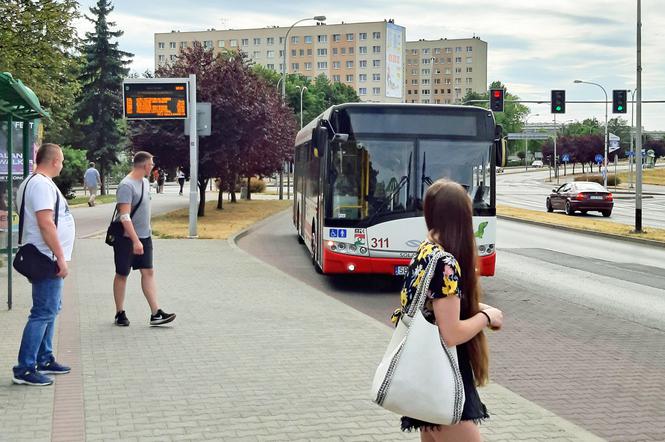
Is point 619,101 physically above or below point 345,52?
below

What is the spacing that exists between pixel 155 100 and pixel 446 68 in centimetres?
16590

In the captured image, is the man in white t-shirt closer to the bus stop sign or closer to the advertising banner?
the bus stop sign

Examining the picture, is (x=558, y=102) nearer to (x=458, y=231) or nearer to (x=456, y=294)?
(x=458, y=231)

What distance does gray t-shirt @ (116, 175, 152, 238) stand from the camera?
894 centimetres

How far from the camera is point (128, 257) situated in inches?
355

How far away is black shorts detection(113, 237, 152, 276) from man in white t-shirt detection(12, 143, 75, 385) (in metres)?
2.28

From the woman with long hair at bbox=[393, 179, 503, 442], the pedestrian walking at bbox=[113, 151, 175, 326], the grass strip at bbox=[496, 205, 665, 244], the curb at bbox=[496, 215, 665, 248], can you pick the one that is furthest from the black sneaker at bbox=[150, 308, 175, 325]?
the grass strip at bbox=[496, 205, 665, 244]

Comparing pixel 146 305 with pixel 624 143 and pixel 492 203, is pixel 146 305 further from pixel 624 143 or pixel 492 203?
pixel 624 143

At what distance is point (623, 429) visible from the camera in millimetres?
5832

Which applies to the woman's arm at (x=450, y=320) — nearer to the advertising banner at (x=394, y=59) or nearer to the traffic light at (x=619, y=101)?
the traffic light at (x=619, y=101)

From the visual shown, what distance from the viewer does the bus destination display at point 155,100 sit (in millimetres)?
22266

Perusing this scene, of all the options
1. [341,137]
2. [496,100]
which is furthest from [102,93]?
[341,137]

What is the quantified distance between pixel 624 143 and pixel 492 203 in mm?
123514

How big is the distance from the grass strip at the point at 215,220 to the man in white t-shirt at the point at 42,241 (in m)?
15.8
